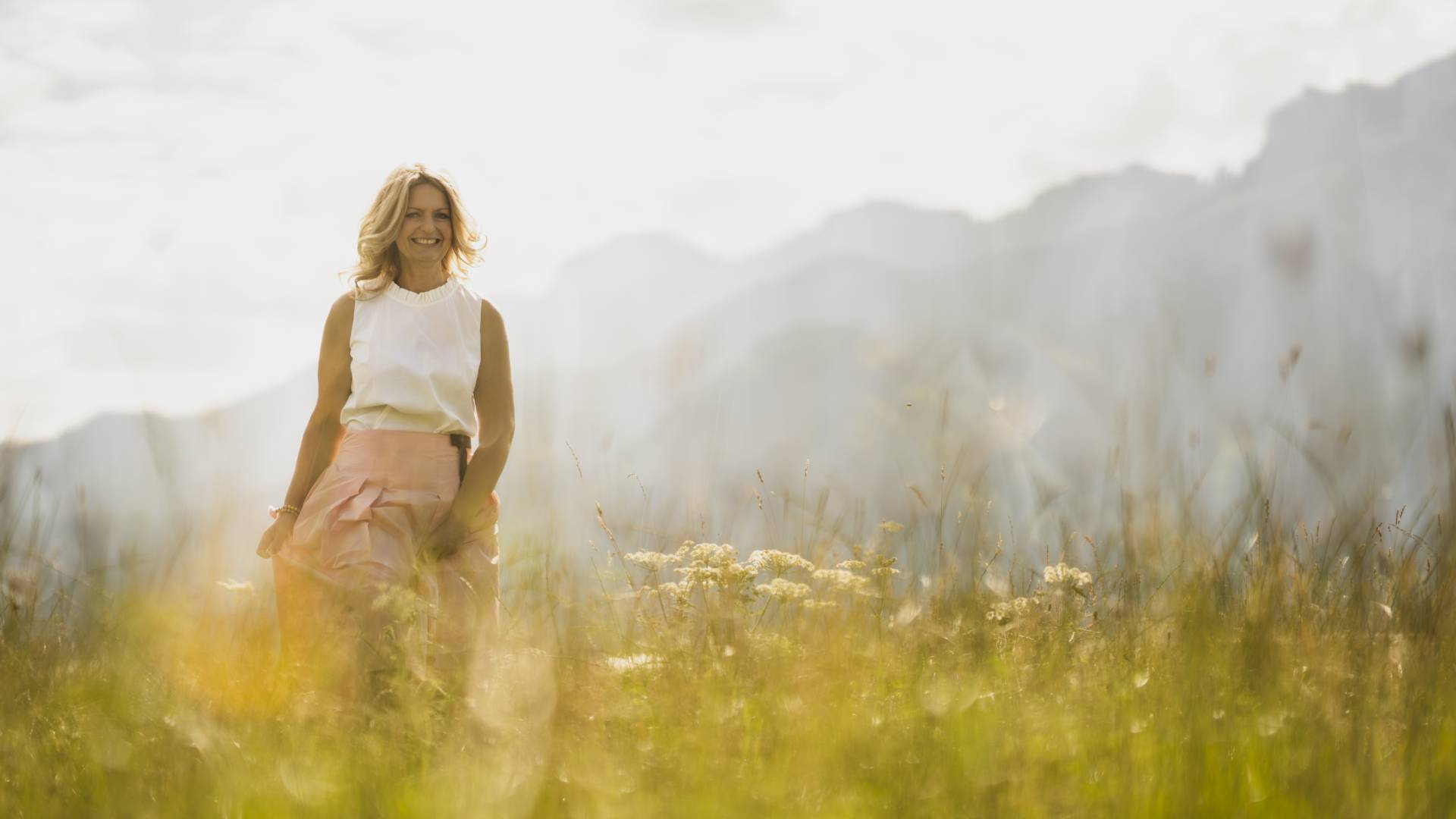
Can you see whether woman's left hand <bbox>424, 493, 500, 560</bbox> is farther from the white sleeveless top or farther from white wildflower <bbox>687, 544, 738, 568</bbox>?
white wildflower <bbox>687, 544, 738, 568</bbox>

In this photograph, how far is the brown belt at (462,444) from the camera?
12.1ft

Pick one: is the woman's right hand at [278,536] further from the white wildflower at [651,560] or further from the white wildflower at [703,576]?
the white wildflower at [703,576]

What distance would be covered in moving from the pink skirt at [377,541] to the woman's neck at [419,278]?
510 mm

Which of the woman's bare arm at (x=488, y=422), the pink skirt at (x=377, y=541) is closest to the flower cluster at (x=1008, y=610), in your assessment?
the pink skirt at (x=377, y=541)

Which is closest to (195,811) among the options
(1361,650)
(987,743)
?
(987,743)

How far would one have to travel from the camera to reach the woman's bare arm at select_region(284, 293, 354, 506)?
3738 millimetres

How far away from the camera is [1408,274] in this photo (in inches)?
89.0

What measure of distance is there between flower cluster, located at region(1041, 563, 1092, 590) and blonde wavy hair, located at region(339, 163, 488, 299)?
210 cm

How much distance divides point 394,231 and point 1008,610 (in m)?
2.20

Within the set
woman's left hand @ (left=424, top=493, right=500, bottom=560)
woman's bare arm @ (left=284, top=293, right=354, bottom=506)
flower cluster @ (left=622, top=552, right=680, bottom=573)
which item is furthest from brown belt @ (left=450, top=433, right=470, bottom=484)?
flower cluster @ (left=622, top=552, right=680, bottom=573)

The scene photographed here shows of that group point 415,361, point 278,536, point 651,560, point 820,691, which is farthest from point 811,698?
point 278,536

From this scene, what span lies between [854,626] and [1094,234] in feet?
463

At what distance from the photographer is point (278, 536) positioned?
3580 mm

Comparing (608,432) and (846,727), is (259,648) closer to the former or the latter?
(608,432)
